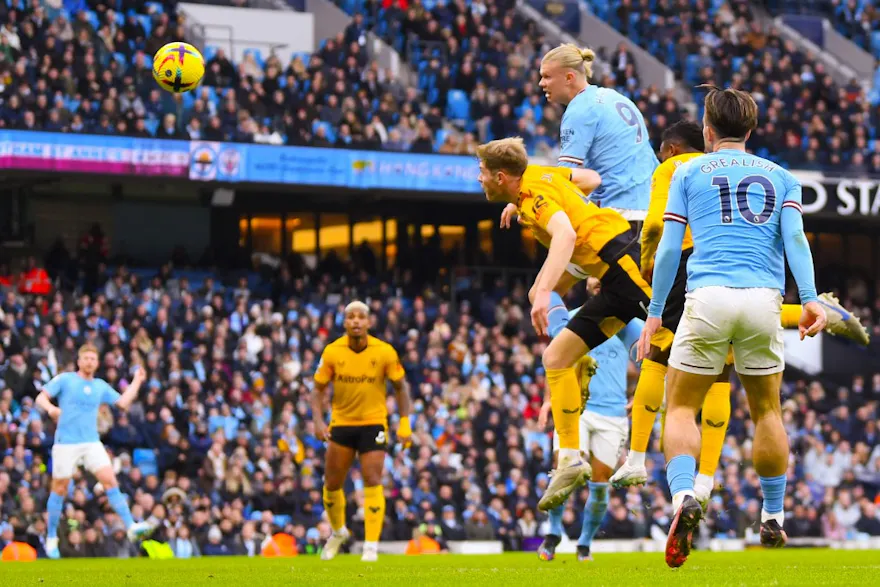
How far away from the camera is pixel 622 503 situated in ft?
76.3

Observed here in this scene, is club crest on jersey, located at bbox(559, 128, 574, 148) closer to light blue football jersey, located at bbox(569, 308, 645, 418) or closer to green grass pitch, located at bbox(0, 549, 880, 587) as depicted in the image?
light blue football jersey, located at bbox(569, 308, 645, 418)

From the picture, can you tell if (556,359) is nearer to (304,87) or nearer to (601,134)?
(601,134)

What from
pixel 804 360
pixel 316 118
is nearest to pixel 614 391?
pixel 316 118

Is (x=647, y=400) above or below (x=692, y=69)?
below

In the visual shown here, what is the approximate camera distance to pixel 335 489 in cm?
1495

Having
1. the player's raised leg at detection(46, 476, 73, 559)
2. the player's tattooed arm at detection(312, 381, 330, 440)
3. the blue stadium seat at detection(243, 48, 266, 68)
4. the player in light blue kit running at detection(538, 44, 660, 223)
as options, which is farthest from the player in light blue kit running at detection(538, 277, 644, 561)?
the blue stadium seat at detection(243, 48, 266, 68)

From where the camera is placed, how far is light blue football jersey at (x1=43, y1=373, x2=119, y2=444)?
16609 mm

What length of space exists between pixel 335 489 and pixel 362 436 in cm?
60

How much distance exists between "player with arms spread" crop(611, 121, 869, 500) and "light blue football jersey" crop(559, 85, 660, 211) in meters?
0.60

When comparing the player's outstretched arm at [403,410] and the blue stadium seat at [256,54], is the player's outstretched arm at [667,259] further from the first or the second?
the blue stadium seat at [256,54]

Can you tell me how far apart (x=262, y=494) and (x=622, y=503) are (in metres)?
5.72

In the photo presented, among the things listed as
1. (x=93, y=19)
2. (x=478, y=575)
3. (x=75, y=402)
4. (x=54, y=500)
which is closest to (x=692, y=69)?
(x=93, y=19)

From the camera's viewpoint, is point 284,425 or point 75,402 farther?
point 284,425

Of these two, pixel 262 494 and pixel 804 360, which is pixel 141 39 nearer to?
pixel 262 494
